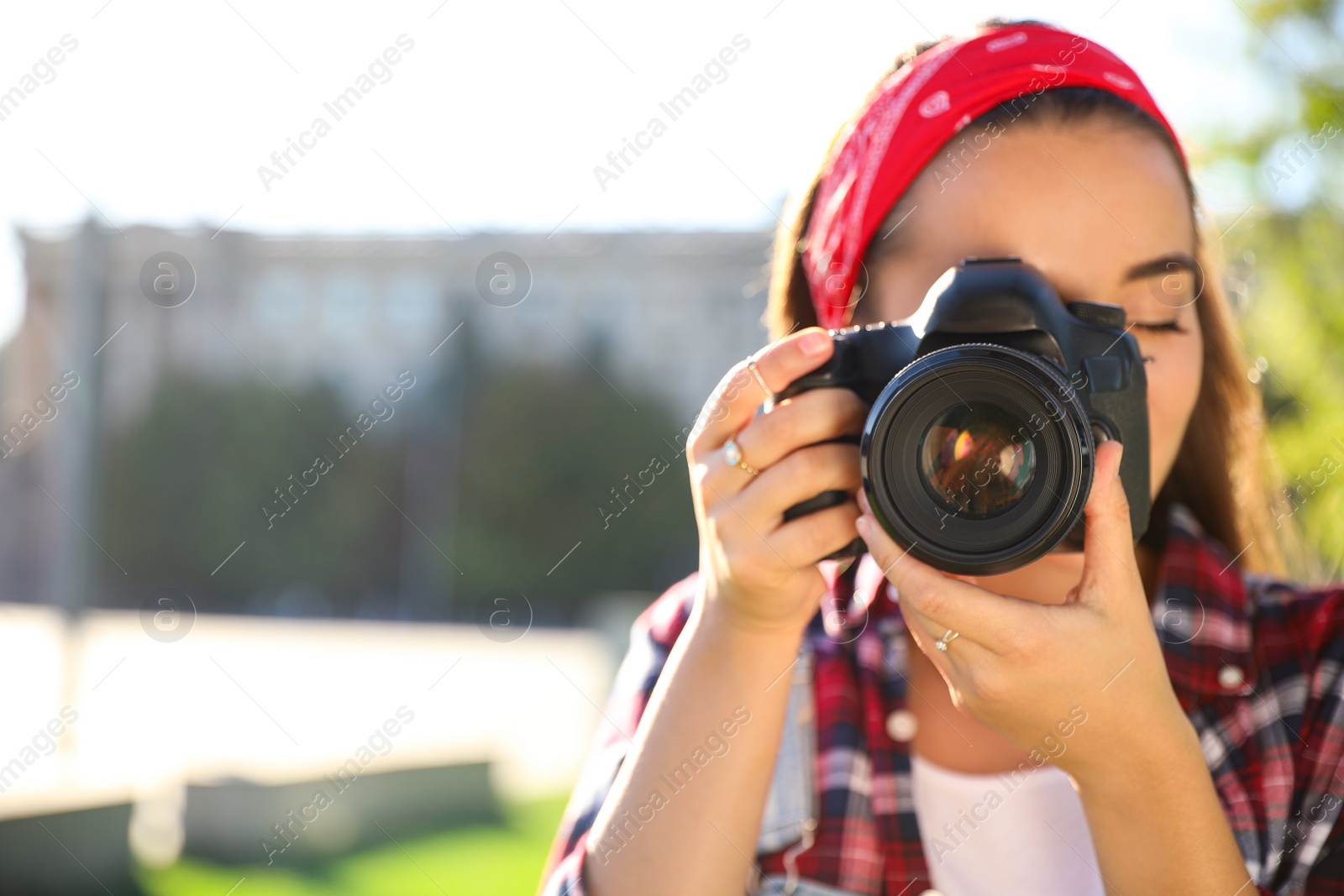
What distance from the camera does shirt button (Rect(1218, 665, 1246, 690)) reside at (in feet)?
3.93

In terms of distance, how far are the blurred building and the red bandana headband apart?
2060 cm

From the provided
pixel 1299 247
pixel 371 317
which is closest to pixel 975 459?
pixel 1299 247

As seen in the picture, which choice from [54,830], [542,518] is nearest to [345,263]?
[542,518]

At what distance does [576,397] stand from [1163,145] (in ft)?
72.3

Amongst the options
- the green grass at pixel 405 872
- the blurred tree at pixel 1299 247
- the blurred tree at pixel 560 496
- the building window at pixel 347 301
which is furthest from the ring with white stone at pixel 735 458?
the building window at pixel 347 301

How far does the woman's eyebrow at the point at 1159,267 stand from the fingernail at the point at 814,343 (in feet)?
1.12

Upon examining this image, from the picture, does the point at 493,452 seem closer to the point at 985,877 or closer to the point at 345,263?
the point at 345,263

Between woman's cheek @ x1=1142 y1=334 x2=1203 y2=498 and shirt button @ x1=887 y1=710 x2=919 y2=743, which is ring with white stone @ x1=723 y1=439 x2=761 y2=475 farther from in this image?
woman's cheek @ x1=1142 y1=334 x2=1203 y2=498

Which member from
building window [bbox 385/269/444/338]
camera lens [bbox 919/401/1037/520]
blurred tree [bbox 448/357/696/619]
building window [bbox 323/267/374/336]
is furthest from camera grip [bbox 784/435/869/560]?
building window [bbox 323/267/374/336]

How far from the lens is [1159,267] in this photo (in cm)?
124

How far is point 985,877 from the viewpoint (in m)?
1.17

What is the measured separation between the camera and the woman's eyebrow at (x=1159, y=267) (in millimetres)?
1226

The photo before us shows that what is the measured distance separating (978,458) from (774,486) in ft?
0.68

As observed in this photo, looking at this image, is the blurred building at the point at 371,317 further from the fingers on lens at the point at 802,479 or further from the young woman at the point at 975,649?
the fingers on lens at the point at 802,479
